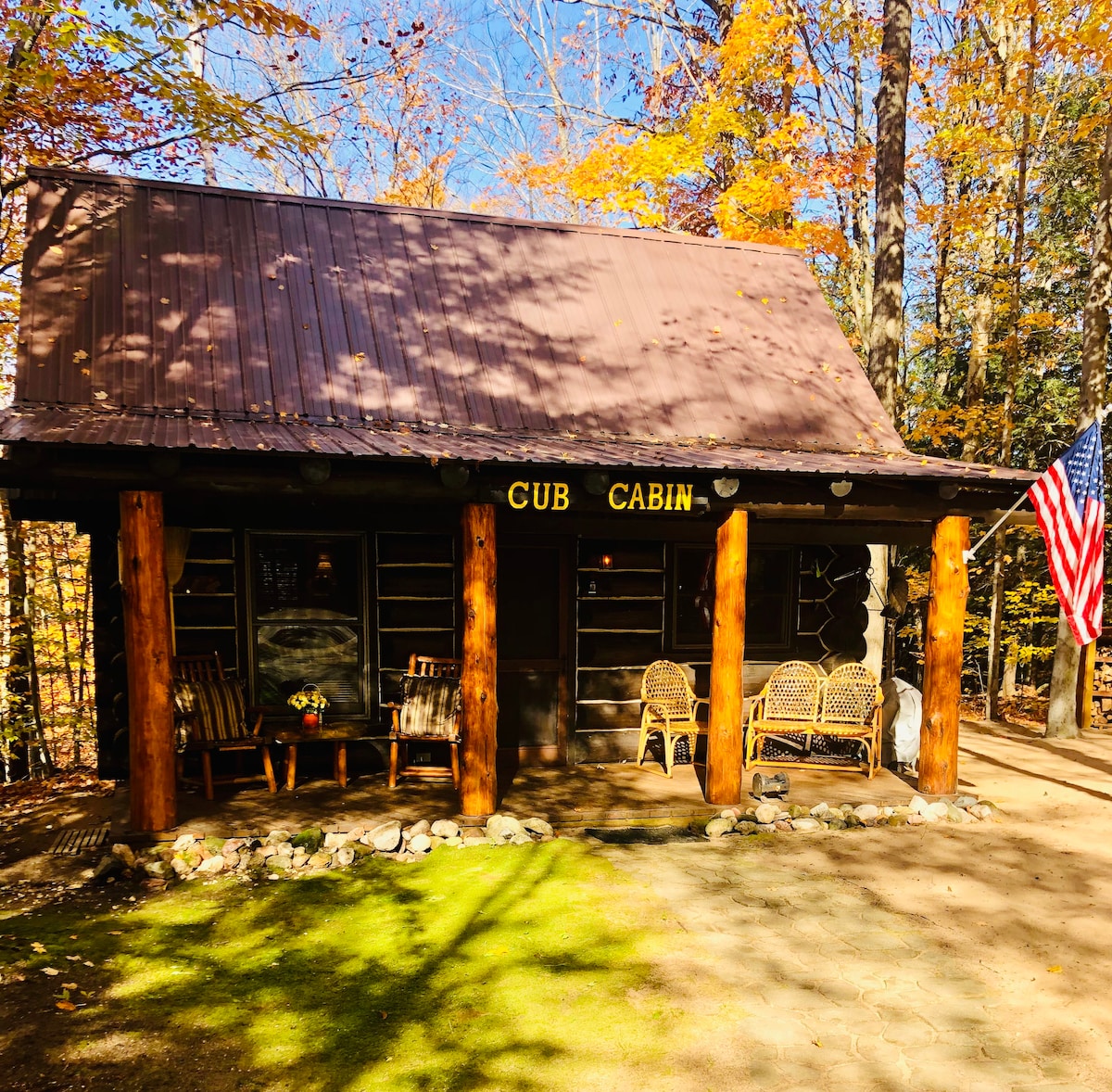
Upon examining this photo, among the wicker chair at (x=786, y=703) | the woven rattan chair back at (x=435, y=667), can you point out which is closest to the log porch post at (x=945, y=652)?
the wicker chair at (x=786, y=703)

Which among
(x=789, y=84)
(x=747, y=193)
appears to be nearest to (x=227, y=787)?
(x=747, y=193)

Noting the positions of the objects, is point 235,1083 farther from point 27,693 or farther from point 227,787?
point 27,693

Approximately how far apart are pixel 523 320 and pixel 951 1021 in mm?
6829

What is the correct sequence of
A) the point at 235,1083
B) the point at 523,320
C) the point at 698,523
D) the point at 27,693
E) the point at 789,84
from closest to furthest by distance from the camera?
the point at 235,1083, the point at 698,523, the point at 523,320, the point at 27,693, the point at 789,84

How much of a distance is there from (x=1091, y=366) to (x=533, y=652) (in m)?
7.75

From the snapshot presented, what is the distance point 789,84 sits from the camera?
1528 cm

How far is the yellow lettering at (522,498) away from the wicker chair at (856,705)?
11.7 feet

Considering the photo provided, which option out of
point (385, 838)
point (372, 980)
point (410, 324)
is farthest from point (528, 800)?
point (410, 324)

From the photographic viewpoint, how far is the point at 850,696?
8.05 metres

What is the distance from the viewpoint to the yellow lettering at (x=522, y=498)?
20.8 feet

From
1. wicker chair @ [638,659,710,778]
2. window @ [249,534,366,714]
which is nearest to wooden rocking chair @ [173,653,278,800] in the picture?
window @ [249,534,366,714]

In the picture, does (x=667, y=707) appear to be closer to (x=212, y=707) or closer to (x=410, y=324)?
(x=212, y=707)

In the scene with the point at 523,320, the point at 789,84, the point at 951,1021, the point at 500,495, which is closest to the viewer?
the point at 951,1021

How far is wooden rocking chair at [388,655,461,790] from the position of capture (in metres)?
7.28
